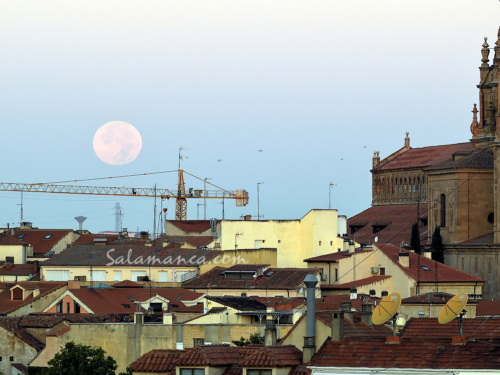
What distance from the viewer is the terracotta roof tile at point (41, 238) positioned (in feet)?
362

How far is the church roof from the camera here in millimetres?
126125

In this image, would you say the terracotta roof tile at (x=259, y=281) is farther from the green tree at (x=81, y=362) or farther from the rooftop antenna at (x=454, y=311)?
the rooftop antenna at (x=454, y=311)

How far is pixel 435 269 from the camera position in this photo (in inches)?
2835

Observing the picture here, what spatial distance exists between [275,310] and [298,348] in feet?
57.9

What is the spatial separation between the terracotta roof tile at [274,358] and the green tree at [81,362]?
10864mm

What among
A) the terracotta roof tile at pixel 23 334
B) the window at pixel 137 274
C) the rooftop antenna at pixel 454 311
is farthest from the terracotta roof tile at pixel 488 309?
the window at pixel 137 274

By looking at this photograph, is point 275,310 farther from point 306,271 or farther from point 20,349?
point 306,271

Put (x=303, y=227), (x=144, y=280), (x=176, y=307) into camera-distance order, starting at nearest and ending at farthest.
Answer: (x=176, y=307)
(x=144, y=280)
(x=303, y=227)

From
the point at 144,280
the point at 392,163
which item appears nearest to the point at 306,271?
the point at 144,280

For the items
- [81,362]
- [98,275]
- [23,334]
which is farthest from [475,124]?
[81,362]

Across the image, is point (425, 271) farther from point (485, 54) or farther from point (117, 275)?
point (485, 54)

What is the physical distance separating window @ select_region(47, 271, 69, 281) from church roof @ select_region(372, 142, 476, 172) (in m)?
44.9

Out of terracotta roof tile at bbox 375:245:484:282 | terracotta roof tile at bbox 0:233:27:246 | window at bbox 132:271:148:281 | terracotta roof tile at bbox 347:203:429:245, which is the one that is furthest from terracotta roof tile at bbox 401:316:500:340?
terracotta roof tile at bbox 0:233:27:246

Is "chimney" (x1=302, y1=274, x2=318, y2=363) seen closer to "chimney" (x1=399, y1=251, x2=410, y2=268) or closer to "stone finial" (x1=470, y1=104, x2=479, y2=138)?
"chimney" (x1=399, y1=251, x2=410, y2=268)
